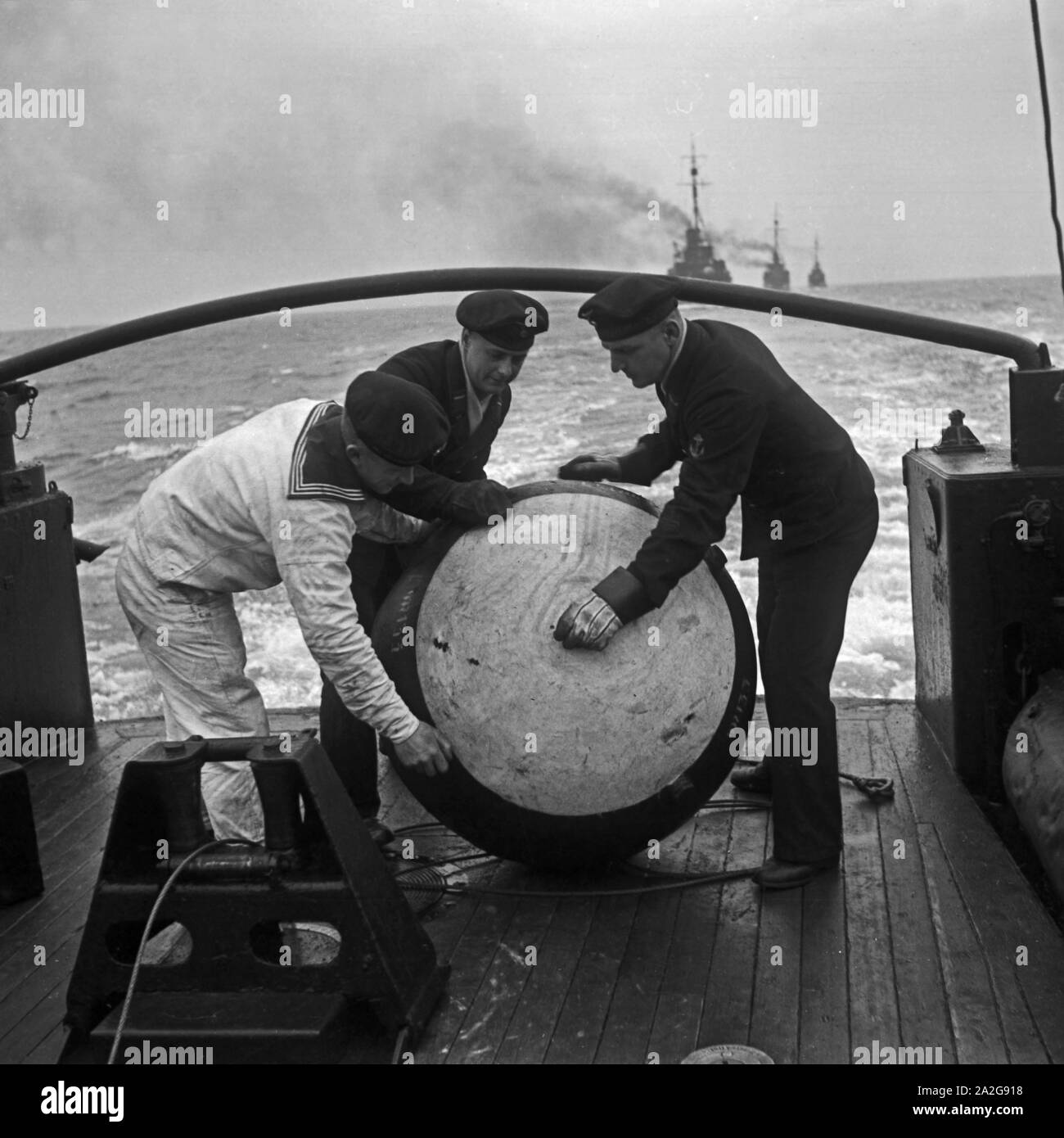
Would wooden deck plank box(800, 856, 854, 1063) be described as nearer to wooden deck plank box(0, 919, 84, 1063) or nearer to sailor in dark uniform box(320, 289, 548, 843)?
sailor in dark uniform box(320, 289, 548, 843)

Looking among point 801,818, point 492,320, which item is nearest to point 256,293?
point 492,320

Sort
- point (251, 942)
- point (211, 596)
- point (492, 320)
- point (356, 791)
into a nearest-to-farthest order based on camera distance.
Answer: point (251, 942)
point (211, 596)
point (492, 320)
point (356, 791)

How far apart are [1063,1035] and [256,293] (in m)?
3.59

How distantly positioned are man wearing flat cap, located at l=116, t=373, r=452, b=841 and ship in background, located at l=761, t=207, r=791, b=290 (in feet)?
66.1

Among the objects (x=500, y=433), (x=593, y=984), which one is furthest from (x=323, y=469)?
(x=500, y=433)

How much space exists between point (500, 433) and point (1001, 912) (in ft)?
40.6

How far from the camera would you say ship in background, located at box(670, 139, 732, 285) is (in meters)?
18.7

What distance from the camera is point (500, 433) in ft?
50.9

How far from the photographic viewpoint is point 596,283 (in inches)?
190

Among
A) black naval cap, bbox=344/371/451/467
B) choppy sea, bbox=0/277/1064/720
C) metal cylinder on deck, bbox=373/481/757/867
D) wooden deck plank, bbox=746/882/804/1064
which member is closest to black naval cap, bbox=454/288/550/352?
metal cylinder on deck, bbox=373/481/757/867

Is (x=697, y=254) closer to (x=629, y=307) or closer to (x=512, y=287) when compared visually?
(x=512, y=287)

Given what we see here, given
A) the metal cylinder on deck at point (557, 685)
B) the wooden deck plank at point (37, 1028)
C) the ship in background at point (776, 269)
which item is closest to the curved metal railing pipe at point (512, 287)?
the metal cylinder on deck at point (557, 685)

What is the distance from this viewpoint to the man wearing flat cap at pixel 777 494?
11.4 feet

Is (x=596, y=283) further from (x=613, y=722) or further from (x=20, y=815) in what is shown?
(x=20, y=815)
